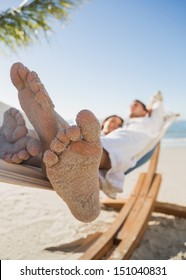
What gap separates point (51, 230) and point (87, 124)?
136cm

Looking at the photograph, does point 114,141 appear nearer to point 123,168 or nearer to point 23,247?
point 123,168

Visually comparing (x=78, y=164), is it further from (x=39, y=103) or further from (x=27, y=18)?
(x=27, y=18)

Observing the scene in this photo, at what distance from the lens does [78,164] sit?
0.93 m

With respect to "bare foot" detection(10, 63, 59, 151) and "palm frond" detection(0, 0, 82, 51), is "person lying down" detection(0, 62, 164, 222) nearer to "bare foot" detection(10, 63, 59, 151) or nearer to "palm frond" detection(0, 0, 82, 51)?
"bare foot" detection(10, 63, 59, 151)

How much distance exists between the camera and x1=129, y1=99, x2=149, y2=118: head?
2238 mm

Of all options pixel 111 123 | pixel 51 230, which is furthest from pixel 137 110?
pixel 51 230

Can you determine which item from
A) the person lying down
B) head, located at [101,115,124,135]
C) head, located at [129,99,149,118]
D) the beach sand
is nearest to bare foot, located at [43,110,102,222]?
the person lying down

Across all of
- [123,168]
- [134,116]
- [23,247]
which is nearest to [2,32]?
[134,116]

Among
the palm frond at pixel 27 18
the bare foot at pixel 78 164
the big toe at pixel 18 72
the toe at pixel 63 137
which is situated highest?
the palm frond at pixel 27 18

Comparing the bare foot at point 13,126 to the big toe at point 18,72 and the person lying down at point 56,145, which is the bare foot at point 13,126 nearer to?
the person lying down at point 56,145

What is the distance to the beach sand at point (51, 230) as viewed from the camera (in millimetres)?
1797

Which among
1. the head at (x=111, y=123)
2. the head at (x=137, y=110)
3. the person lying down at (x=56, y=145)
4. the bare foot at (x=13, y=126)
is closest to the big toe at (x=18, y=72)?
the person lying down at (x=56, y=145)

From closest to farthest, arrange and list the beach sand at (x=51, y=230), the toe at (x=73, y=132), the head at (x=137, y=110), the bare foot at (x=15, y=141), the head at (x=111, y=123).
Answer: the toe at (x=73, y=132) → the bare foot at (x=15, y=141) → the beach sand at (x=51, y=230) → the head at (x=111, y=123) → the head at (x=137, y=110)

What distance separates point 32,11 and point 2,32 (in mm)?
340
